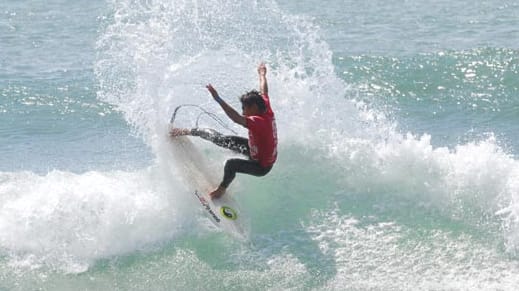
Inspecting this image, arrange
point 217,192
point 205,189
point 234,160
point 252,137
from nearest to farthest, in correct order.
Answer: point 252,137, point 234,160, point 217,192, point 205,189

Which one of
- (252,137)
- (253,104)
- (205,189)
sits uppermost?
(253,104)

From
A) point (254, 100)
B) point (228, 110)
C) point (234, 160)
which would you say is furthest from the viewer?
point (234, 160)

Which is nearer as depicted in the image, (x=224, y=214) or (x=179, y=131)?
(x=224, y=214)

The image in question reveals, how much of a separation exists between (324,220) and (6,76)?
1018 cm

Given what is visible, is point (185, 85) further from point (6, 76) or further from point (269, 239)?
point (6, 76)

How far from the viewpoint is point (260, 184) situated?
34.3 ft

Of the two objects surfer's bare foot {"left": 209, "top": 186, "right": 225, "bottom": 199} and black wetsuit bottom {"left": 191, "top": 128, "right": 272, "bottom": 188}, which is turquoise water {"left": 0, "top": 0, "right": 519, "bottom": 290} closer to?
surfer's bare foot {"left": 209, "top": 186, "right": 225, "bottom": 199}

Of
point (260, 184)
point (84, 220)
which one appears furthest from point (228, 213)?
point (84, 220)

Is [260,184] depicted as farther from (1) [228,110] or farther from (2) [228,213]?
(1) [228,110]

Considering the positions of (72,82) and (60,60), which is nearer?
(72,82)

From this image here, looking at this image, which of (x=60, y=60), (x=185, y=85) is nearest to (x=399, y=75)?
(x=185, y=85)

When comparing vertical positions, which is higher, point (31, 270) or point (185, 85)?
point (185, 85)

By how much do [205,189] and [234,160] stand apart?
0.66 m

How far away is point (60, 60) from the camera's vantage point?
18422 mm
